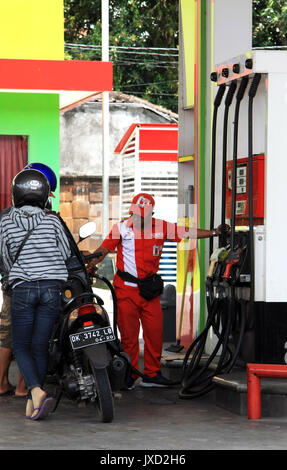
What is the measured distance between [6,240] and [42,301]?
54cm

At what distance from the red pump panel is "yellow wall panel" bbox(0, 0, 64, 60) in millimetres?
7327

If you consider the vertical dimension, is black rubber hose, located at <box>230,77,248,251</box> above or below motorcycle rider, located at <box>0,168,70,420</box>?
above

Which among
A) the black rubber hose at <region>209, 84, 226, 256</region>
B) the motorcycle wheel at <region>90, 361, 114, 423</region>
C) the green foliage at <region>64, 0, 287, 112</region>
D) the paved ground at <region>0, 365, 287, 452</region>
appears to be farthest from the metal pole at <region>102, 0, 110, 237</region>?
the motorcycle wheel at <region>90, 361, 114, 423</region>

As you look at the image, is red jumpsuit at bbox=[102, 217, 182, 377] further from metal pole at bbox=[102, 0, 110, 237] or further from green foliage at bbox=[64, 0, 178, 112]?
green foliage at bbox=[64, 0, 178, 112]

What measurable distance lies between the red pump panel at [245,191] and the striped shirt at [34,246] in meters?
1.53

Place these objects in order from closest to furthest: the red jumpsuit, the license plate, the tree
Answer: the license plate → the red jumpsuit → the tree

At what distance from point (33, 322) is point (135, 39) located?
83.6 ft

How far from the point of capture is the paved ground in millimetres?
6398

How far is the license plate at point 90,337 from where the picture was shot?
719 cm

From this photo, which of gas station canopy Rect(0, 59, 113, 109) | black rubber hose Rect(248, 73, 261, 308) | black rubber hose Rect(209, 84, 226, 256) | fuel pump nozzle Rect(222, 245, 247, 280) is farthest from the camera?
gas station canopy Rect(0, 59, 113, 109)

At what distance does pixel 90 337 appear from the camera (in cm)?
721

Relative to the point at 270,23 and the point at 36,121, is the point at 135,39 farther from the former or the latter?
the point at 36,121

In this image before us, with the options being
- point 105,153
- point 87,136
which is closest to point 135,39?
point 87,136
